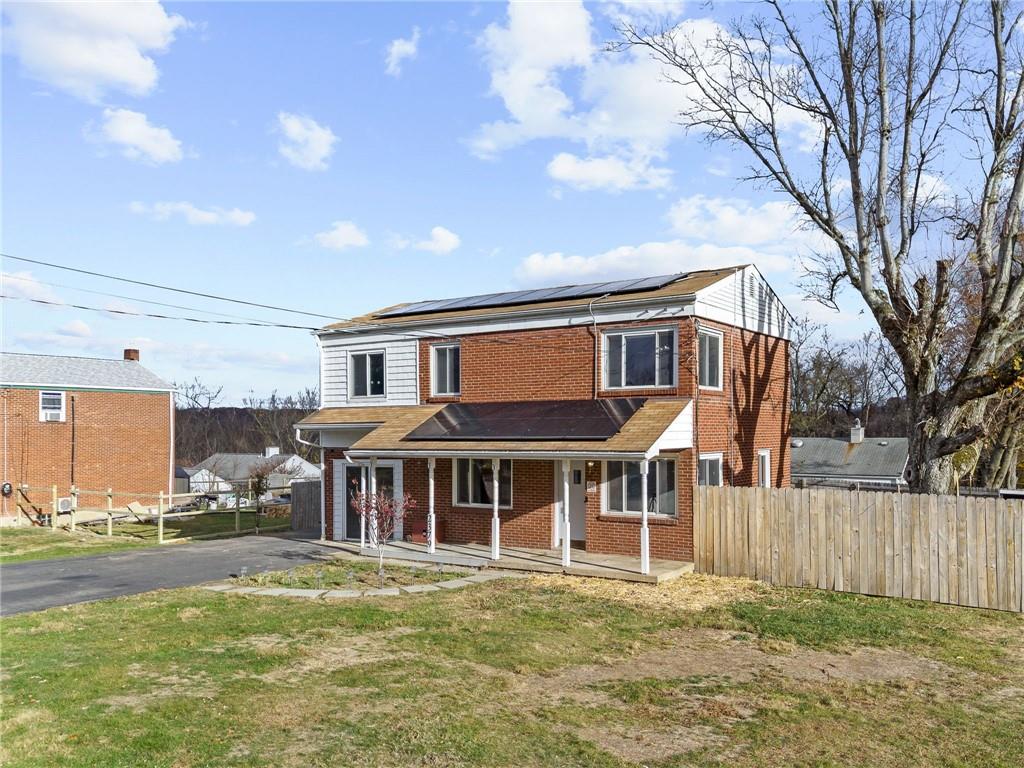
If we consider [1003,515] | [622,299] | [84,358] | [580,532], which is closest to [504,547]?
[580,532]

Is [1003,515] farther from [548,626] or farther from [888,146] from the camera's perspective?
[888,146]

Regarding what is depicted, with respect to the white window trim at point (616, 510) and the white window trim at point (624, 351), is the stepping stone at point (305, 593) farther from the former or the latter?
the white window trim at point (624, 351)

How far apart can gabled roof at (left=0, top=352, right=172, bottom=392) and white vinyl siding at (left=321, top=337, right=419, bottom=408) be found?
652 inches

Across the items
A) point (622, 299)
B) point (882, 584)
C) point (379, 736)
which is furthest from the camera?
point (622, 299)

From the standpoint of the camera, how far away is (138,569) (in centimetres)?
1869

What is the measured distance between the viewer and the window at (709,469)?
18891 millimetres

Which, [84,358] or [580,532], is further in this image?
[84,358]

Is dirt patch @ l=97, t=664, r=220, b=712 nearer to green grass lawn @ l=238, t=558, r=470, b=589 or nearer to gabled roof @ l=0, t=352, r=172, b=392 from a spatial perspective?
green grass lawn @ l=238, t=558, r=470, b=589

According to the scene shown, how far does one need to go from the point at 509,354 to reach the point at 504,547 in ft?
16.1

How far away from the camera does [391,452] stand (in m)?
19.5

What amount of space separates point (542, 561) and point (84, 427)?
25543 mm

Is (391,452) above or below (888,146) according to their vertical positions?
below

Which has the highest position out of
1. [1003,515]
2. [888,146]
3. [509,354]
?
[888,146]

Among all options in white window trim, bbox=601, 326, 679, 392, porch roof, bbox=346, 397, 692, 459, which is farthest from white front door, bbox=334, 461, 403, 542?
white window trim, bbox=601, 326, 679, 392
